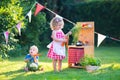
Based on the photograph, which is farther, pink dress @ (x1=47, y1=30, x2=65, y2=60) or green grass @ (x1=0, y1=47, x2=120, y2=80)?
pink dress @ (x1=47, y1=30, x2=65, y2=60)

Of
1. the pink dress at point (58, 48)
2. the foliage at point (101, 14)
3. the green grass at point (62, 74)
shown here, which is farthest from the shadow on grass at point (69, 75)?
the foliage at point (101, 14)

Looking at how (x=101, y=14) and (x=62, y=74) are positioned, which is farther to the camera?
(x=101, y=14)

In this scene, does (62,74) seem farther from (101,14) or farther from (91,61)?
(101,14)

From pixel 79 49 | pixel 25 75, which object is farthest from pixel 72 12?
pixel 25 75

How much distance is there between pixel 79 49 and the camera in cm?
1125

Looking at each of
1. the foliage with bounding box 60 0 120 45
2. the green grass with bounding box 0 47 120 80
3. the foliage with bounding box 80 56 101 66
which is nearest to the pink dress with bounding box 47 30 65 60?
the green grass with bounding box 0 47 120 80

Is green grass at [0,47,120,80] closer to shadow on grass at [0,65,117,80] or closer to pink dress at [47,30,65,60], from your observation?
shadow on grass at [0,65,117,80]

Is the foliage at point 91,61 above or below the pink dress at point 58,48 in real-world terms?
below

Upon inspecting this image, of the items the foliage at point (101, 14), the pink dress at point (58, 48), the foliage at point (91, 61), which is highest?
the foliage at point (101, 14)

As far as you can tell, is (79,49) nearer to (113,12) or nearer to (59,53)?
(59,53)

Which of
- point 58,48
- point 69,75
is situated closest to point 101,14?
point 58,48

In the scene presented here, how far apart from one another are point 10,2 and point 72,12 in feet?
38.9

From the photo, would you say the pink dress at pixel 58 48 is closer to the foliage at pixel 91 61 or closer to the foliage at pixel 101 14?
the foliage at pixel 91 61

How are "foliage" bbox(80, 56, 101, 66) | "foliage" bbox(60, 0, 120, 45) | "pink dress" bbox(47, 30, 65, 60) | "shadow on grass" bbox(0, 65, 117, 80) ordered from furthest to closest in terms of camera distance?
"foliage" bbox(60, 0, 120, 45) < "pink dress" bbox(47, 30, 65, 60) < "foliage" bbox(80, 56, 101, 66) < "shadow on grass" bbox(0, 65, 117, 80)
